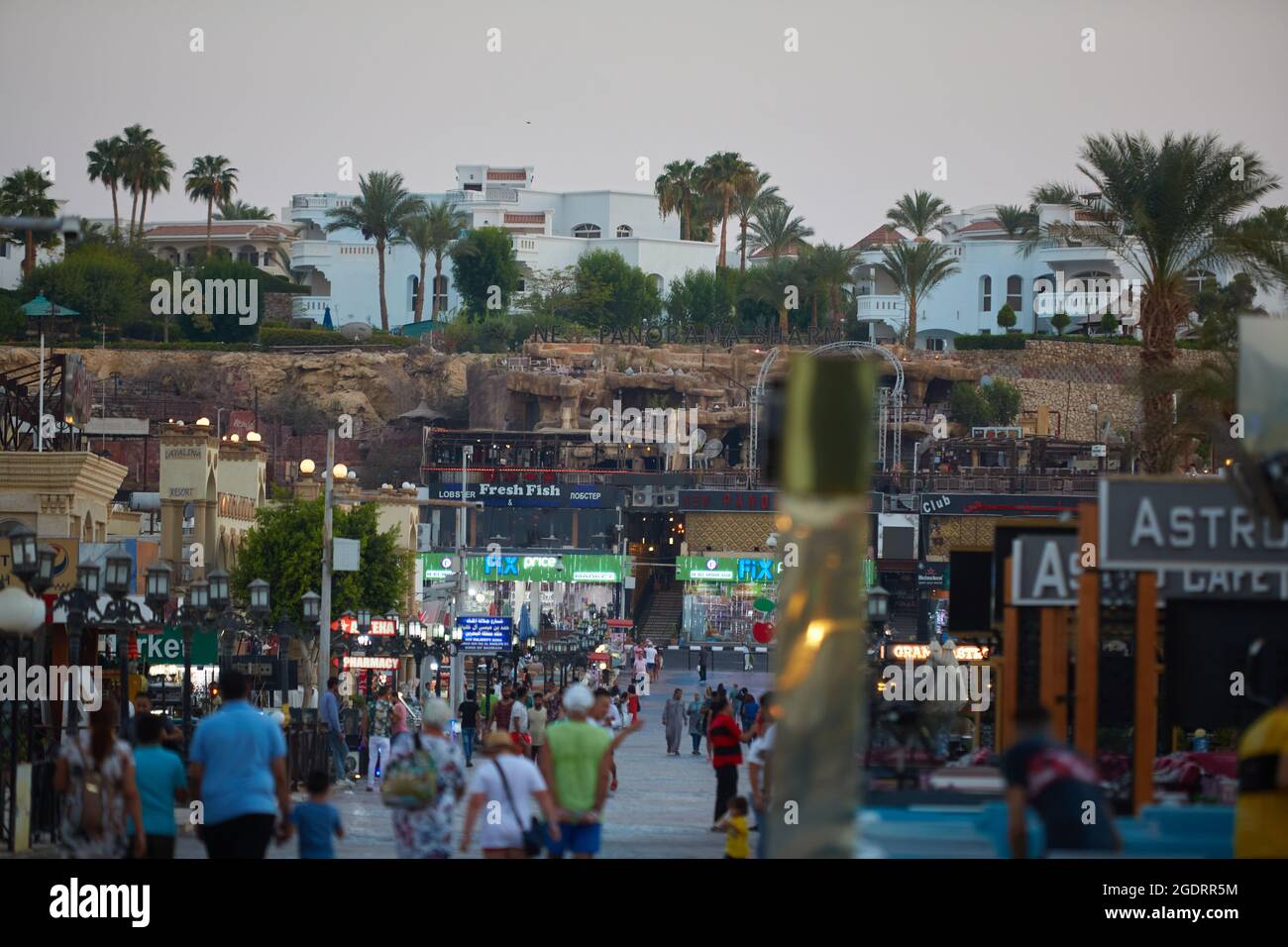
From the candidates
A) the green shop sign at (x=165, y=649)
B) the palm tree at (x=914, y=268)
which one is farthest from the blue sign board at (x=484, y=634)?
the palm tree at (x=914, y=268)

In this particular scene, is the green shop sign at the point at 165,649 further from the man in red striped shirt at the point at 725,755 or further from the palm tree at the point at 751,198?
the palm tree at the point at 751,198

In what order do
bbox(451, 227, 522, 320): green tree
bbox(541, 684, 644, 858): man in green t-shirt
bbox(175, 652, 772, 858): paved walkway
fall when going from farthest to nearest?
bbox(451, 227, 522, 320): green tree < bbox(175, 652, 772, 858): paved walkway < bbox(541, 684, 644, 858): man in green t-shirt

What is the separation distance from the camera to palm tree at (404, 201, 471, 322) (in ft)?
367

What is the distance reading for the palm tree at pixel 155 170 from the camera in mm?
107750

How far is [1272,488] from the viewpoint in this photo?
10.5m

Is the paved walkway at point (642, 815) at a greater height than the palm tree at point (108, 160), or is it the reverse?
the palm tree at point (108, 160)

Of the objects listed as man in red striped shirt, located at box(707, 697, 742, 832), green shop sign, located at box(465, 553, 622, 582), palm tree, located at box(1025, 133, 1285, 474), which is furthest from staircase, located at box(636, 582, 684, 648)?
man in red striped shirt, located at box(707, 697, 742, 832)

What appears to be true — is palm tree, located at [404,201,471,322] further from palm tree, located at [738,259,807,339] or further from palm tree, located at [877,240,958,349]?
palm tree, located at [877,240,958,349]

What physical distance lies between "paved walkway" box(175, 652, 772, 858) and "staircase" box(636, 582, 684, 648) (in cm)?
4192

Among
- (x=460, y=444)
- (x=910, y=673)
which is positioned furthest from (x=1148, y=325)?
(x=460, y=444)

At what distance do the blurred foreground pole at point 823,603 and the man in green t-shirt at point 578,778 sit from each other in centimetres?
456

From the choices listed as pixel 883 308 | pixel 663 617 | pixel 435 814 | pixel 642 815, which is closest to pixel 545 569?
pixel 663 617

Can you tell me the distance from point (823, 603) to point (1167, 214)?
23634 millimetres

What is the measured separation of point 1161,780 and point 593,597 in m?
65.1
